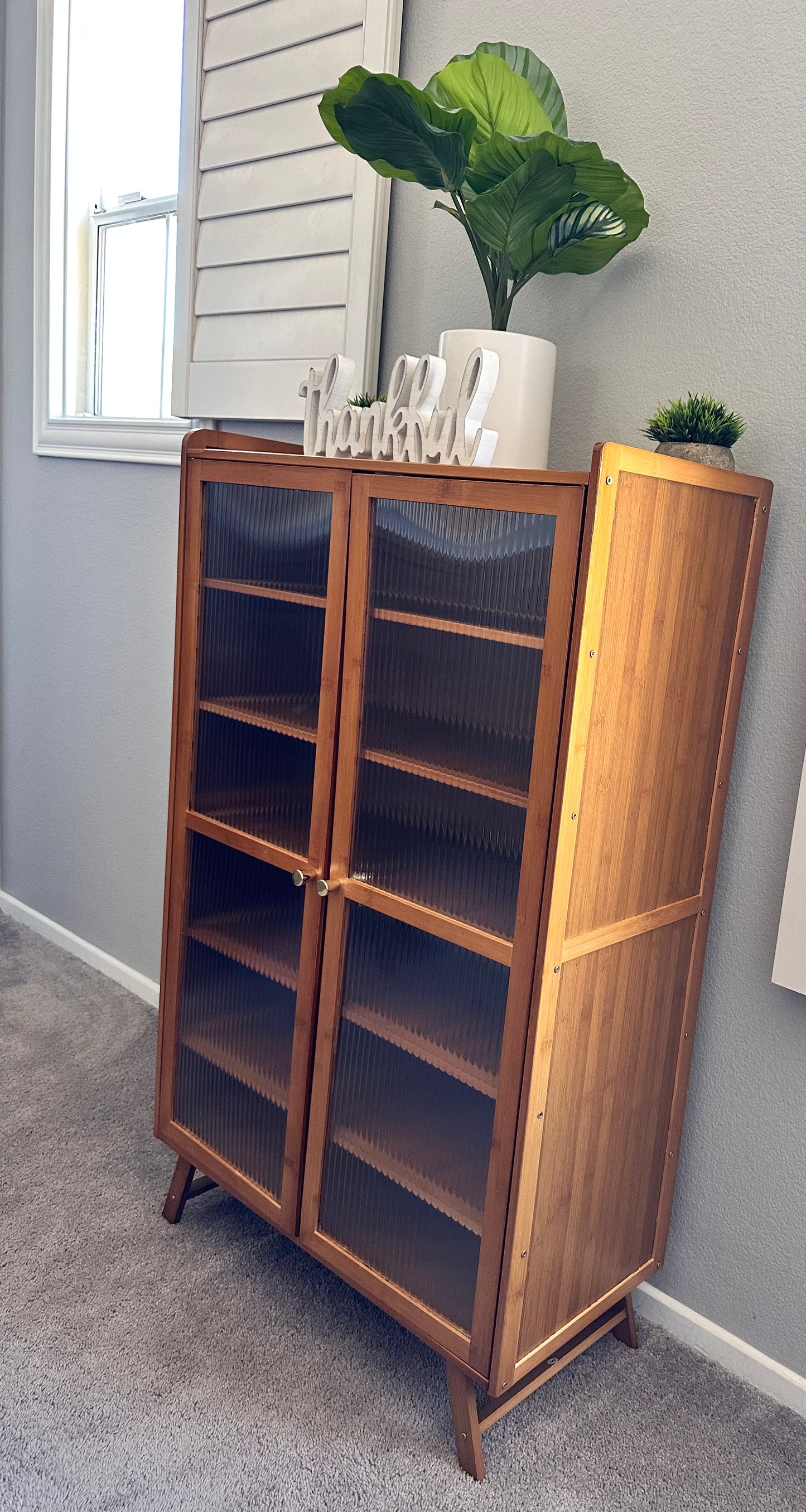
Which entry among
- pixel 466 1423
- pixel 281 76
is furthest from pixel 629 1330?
pixel 281 76

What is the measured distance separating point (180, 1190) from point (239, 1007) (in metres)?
0.39

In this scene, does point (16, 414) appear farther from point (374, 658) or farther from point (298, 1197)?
point (298, 1197)

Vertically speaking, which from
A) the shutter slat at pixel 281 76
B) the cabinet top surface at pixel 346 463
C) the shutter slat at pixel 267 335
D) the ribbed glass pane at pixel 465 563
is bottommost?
the ribbed glass pane at pixel 465 563

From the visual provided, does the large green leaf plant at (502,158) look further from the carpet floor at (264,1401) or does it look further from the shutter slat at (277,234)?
the carpet floor at (264,1401)

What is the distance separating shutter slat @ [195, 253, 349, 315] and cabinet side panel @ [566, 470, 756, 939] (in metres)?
0.96

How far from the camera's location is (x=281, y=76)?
2.08 m

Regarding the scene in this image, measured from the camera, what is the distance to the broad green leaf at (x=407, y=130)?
4.65ft

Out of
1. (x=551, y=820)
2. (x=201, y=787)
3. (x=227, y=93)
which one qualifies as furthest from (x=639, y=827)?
(x=227, y=93)

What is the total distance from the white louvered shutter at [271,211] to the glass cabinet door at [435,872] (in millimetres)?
739

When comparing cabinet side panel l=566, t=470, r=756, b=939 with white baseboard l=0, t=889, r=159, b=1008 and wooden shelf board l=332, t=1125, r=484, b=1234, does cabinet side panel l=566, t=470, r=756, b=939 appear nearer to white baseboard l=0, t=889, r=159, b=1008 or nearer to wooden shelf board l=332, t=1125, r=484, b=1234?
wooden shelf board l=332, t=1125, r=484, b=1234

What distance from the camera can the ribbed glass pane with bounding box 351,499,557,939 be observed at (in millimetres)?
1328

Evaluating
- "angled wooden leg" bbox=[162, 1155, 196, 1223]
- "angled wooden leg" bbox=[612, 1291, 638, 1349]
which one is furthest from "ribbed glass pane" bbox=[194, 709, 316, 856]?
"angled wooden leg" bbox=[612, 1291, 638, 1349]

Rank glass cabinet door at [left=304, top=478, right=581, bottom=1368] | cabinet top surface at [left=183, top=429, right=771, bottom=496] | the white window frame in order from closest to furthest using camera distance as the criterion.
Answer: cabinet top surface at [left=183, top=429, right=771, bottom=496], glass cabinet door at [left=304, top=478, right=581, bottom=1368], the white window frame

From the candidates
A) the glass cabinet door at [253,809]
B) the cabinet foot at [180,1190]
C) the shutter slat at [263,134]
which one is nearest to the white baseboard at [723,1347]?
the glass cabinet door at [253,809]
